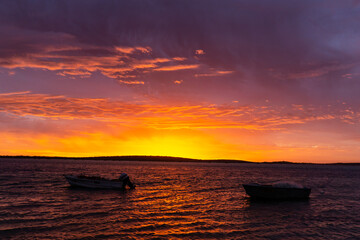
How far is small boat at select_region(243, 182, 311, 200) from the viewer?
38.0 metres

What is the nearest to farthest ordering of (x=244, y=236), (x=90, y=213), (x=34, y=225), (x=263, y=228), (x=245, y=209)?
(x=244, y=236) < (x=34, y=225) < (x=263, y=228) < (x=90, y=213) < (x=245, y=209)

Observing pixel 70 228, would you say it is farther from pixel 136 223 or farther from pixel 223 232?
pixel 223 232

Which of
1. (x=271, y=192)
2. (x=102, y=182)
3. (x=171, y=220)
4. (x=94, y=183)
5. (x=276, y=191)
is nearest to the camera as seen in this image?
(x=171, y=220)

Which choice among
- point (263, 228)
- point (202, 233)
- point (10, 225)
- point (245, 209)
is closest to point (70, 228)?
point (10, 225)

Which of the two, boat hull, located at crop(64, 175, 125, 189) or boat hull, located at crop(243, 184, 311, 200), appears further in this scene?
boat hull, located at crop(64, 175, 125, 189)

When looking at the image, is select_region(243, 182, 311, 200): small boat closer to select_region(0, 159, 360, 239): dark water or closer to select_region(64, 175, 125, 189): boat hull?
select_region(0, 159, 360, 239): dark water

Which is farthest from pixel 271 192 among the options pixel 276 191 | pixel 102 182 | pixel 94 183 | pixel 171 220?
pixel 94 183

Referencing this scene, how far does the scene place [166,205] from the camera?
31.4m

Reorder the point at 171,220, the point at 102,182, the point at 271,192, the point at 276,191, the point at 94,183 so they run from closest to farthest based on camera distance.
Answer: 1. the point at 171,220
2. the point at 271,192
3. the point at 276,191
4. the point at 102,182
5. the point at 94,183

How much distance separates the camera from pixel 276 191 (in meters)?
38.4

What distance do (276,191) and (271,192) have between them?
81 cm

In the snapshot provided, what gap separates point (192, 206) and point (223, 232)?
10932mm

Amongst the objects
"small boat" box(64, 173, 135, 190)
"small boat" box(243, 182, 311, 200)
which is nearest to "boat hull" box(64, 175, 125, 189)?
"small boat" box(64, 173, 135, 190)

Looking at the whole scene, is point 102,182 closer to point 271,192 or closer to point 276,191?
point 271,192
